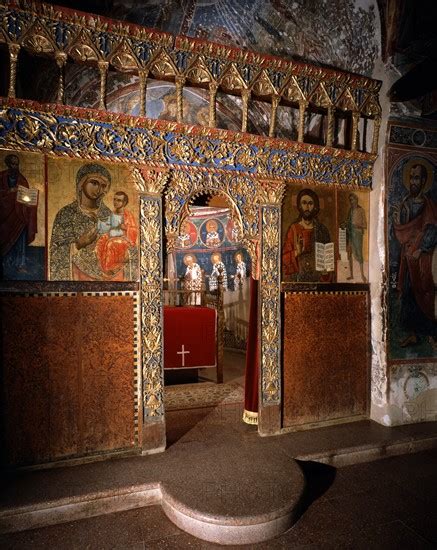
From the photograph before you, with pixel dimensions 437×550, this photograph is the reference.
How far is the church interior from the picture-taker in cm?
316

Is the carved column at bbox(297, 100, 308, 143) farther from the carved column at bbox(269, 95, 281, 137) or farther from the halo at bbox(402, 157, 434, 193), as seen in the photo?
the halo at bbox(402, 157, 434, 193)

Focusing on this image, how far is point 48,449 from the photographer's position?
138 inches

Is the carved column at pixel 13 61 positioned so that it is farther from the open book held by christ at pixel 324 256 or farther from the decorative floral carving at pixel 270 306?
the open book held by christ at pixel 324 256

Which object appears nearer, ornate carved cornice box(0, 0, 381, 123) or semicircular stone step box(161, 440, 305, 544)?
semicircular stone step box(161, 440, 305, 544)

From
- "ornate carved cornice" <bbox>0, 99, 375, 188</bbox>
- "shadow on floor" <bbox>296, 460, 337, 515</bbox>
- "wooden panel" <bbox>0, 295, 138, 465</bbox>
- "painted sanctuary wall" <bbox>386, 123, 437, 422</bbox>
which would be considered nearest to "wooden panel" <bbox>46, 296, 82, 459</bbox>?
"wooden panel" <bbox>0, 295, 138, 465</bbox>

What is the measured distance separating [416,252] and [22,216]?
4620 mm

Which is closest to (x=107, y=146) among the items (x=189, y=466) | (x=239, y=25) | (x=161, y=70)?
(x=161, y=70)

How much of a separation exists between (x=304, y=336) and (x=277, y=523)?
2.12 metres

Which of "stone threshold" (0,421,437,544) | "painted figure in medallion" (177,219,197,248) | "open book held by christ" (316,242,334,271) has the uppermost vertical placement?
"painted figure in medallion" (177,219,197,248)

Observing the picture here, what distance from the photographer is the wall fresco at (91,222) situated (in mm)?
3547

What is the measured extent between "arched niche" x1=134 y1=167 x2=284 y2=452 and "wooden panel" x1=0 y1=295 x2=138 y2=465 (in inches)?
7.7

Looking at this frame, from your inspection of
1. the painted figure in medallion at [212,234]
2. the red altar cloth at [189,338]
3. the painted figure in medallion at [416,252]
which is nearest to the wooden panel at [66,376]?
the red altar cloth at [189,338]

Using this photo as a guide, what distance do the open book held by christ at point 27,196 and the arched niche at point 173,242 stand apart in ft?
3.20

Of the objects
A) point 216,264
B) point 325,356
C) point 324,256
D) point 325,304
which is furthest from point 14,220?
point 216,264
